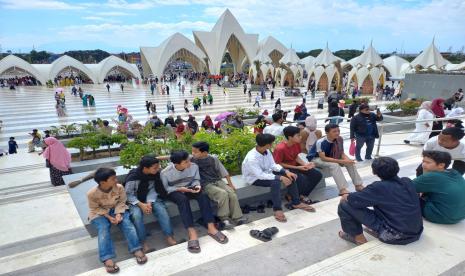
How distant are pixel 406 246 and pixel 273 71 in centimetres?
3362

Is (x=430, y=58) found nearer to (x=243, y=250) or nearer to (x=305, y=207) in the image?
(x=305, y=207)

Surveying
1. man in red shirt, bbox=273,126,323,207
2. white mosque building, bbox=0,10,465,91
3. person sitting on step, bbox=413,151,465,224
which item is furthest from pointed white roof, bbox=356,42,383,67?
person sitting on step, bbox=413,151,465,224

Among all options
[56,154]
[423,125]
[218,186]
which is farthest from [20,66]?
[423,125]

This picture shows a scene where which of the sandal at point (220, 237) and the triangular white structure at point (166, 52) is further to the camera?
the triangular white structure at point (166, 52)

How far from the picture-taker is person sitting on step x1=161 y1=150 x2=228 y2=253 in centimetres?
335

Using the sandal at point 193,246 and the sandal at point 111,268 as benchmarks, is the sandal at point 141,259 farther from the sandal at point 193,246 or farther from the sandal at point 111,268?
the sandal at point 193,246

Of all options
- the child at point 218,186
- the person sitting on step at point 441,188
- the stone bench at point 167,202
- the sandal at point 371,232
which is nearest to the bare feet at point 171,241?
the stone bench at point 167,202

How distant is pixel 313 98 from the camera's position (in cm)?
2412

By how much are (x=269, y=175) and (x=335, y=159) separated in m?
1.09

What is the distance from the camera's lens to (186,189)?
3.44m

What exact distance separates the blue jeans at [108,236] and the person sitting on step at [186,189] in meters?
0.53

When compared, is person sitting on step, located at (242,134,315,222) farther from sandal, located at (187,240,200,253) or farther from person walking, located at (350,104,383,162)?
person walking, located at (350,104,383,162)

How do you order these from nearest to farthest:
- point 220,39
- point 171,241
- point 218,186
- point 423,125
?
point 171,241 → point 218,186 → point 423,125 → point 220,39

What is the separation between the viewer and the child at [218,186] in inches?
140
